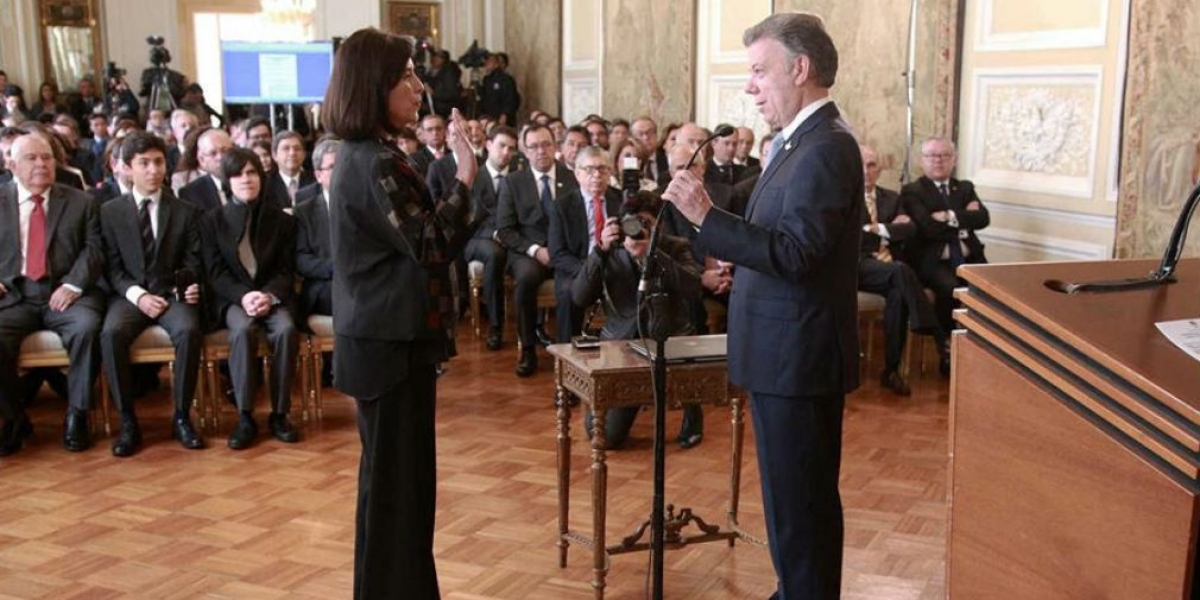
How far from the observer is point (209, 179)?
5852 mm

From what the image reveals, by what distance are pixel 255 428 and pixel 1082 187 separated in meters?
4.61

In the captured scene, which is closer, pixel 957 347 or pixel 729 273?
pixel 957 347

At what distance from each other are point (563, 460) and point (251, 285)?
2310 millimetres

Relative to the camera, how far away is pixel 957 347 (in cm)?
162

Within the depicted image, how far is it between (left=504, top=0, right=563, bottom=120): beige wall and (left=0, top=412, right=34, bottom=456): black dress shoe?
31.6 ft

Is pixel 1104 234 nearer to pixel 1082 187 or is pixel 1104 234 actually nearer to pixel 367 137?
pixel 1082 187

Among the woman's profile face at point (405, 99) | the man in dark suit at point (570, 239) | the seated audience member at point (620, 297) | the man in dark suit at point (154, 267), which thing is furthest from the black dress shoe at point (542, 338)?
the woman's profile face at point (405, 99)

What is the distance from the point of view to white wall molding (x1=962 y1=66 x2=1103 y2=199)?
6637mm

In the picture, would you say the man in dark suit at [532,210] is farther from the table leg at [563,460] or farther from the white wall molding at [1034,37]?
the table leg at [563,460]

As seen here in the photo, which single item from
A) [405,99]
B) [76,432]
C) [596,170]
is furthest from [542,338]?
[405,99]

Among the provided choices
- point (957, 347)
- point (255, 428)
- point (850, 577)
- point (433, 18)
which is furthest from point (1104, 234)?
point (433, 18)

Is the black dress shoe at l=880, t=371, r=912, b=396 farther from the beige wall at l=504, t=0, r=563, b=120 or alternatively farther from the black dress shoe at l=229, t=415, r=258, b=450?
the beige wall at l=504, t=0, r=563, b=120

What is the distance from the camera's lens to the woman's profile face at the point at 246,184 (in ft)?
17.3

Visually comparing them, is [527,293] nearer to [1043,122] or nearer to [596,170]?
[596,170]
